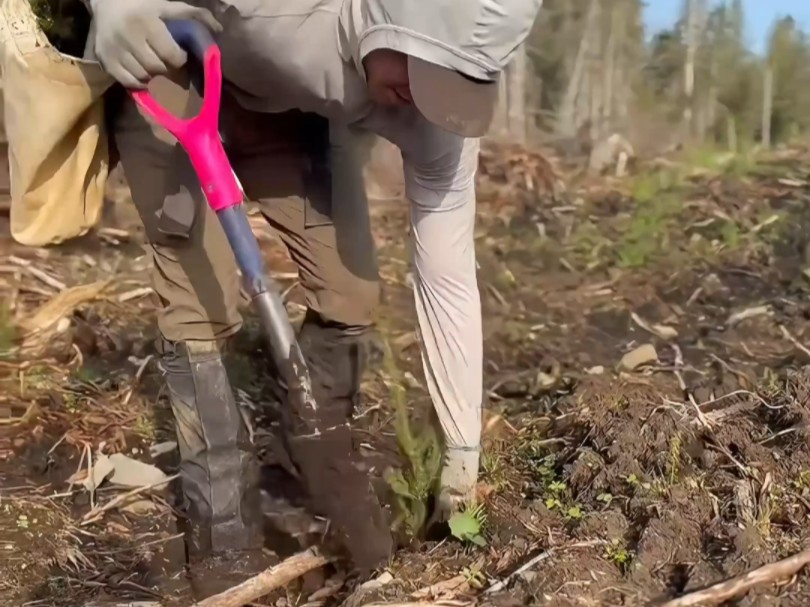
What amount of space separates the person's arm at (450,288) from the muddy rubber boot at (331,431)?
0.66 ft

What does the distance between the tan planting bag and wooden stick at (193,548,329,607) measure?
55 cm

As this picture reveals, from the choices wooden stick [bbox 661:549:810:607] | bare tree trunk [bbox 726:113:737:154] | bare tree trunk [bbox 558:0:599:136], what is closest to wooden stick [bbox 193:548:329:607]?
wooden stick [bbox 661:549:810:607]

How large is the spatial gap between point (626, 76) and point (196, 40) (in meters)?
2.01

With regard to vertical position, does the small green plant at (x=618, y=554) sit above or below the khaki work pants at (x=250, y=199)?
below

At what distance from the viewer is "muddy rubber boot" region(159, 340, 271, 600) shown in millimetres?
1492

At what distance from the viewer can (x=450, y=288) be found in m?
1.38

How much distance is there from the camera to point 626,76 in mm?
2969

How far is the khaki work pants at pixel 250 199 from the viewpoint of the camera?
1.38m

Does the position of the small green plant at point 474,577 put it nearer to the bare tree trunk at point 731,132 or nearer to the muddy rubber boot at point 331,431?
the muddy rubber boot at point 331,431

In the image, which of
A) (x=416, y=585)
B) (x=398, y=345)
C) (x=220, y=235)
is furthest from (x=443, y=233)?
(x=398, y=345)

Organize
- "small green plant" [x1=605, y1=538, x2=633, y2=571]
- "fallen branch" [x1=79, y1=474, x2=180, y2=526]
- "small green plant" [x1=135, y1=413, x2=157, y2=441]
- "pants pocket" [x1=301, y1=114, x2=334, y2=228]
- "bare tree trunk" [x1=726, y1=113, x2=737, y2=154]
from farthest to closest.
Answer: "bare tree trunk" [x1=726, y1=113, x2=737, y2=154], "small green plant" [x1=135, y1=413, x2=157, y2=441], "fallen branch" [x1=79, y1=474, x2=180, y2=526], "pants pocket" [x1=301, y1=114, x2=334, y2=228], "small green plant" [x1=605, y1=538, x2=633, y2=571]

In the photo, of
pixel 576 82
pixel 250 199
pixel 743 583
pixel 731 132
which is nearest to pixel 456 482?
pixel 743 583

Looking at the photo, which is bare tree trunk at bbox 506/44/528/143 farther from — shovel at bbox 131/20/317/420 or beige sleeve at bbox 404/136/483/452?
shovel at bbox 131/20/317/420

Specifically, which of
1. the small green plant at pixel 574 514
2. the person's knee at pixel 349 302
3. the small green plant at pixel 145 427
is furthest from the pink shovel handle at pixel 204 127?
the small green plant at pixel 145 427
